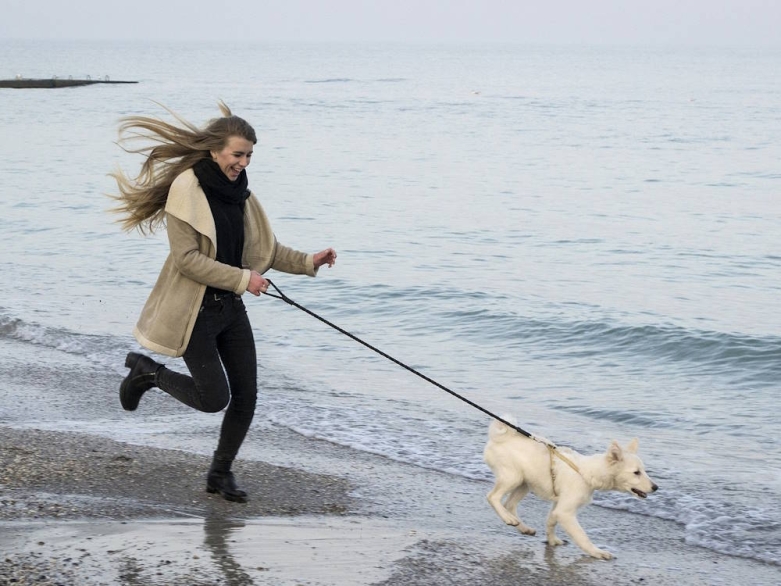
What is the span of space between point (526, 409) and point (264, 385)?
7.44ft

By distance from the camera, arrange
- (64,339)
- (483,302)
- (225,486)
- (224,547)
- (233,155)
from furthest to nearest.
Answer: (483,302) < (64,339) < (225,486) < (233,155) < (224,547)

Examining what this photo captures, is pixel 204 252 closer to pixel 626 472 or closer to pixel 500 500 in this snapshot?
pixel 500 500

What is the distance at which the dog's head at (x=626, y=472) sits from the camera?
5.04 m

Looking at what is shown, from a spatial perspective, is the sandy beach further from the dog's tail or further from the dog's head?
the dog's tail

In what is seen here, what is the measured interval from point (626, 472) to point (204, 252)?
224 centimetres

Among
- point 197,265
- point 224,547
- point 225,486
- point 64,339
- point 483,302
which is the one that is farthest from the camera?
point 483,302

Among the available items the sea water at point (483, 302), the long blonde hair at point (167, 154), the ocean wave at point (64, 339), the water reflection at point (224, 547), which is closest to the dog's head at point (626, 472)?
the sea water at point (483, 302)

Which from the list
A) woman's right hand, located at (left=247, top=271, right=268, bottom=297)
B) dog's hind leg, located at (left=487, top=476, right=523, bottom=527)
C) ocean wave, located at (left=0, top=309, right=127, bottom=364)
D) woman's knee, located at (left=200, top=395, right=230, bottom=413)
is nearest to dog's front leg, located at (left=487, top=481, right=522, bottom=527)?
dog's hind leg, located at (left=487, top=476, right=523, bottom=527)

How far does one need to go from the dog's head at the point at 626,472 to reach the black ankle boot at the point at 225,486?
6.02 feet

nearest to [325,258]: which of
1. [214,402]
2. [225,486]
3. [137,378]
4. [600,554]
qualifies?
[214,402]

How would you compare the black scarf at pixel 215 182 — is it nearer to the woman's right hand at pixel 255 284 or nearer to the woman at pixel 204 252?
the woman at pixel 204 252

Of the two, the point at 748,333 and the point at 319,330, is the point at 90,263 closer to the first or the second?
the point at 319,330

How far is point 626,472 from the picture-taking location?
507 cm

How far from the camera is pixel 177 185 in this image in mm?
4848
